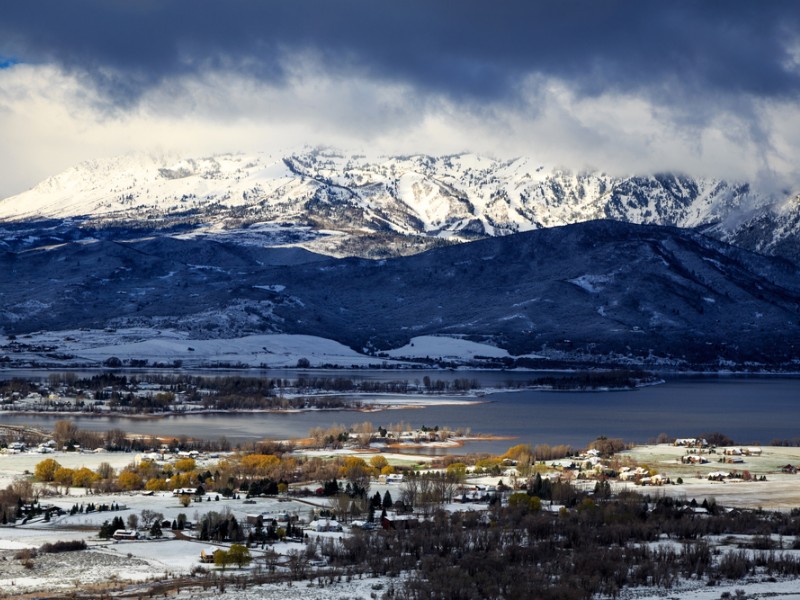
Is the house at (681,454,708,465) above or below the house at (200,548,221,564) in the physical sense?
above

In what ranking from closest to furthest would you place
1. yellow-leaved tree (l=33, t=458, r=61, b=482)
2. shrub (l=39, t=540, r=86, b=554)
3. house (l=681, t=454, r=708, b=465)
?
1. shrub (l=39, t=540, r=86, b=554)
2. yellow-leaved tree (l=33, t=458, r=61, b=482)
3. house (l=681, t=454, r=708, b=465)

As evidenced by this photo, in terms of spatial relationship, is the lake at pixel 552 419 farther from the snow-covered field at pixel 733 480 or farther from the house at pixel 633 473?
the house at pixel 633 473

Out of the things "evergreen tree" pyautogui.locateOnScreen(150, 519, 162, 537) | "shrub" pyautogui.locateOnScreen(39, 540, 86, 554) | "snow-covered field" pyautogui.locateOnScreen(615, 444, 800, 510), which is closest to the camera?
"shrub" pyautogui.locateOnScreen(39, 540, 86, 554)

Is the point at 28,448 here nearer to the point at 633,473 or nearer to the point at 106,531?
the point at 106,531

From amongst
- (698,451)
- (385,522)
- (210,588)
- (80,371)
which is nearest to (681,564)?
(385,522)

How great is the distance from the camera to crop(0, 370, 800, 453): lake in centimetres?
10594

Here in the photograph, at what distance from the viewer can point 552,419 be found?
121 metres

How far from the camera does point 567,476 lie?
254 feet

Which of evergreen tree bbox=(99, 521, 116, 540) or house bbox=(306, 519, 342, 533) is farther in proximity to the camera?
house bbox=(306, 519, 342, 533)

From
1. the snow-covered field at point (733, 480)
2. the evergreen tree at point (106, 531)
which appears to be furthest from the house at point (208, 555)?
the snow-covered field at point (733, 480)

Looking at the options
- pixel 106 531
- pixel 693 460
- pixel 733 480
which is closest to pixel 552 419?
pixel 693 460

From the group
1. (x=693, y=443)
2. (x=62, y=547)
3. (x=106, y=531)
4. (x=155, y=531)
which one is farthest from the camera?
→ (x=693, y=443)

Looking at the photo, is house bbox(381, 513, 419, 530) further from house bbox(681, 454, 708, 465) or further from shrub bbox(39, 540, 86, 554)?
house bbox(681, 454, 708, 465)

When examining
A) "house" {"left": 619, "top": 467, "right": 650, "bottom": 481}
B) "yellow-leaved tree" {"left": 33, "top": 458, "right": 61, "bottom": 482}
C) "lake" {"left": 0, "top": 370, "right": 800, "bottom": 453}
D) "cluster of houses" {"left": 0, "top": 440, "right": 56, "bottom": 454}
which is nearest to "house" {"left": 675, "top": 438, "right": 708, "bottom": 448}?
"lake" {"left": 0, "top": 370, "right": 800, "bottom": 453}
